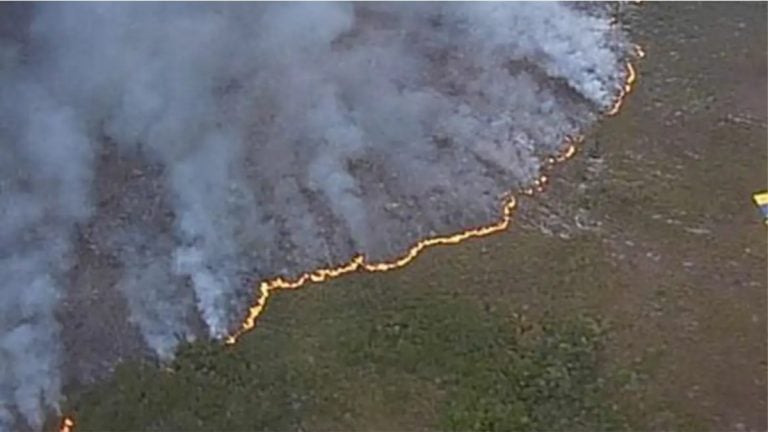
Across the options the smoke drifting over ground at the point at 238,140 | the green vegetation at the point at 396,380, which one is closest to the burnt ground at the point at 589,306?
the green vegetation at the point at 396,380

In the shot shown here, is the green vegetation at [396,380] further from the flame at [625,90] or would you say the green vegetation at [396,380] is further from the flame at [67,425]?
the flame at [625,90]

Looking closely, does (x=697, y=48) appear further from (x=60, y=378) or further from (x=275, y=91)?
(x=60, y=378)

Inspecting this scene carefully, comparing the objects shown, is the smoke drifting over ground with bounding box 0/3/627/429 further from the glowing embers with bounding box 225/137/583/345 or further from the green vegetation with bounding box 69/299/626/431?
the green vegetation with bounding box 69/299/626/431

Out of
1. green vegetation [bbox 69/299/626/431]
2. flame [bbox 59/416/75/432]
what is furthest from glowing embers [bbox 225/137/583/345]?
flame [bbox 59/416/75/432]

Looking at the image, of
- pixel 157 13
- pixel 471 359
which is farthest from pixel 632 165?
pixel 157 13

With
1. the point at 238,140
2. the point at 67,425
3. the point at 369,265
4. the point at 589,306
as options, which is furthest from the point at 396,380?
the point at 238,140

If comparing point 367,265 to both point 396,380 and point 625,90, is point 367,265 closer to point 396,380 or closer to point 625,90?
point 396,380
